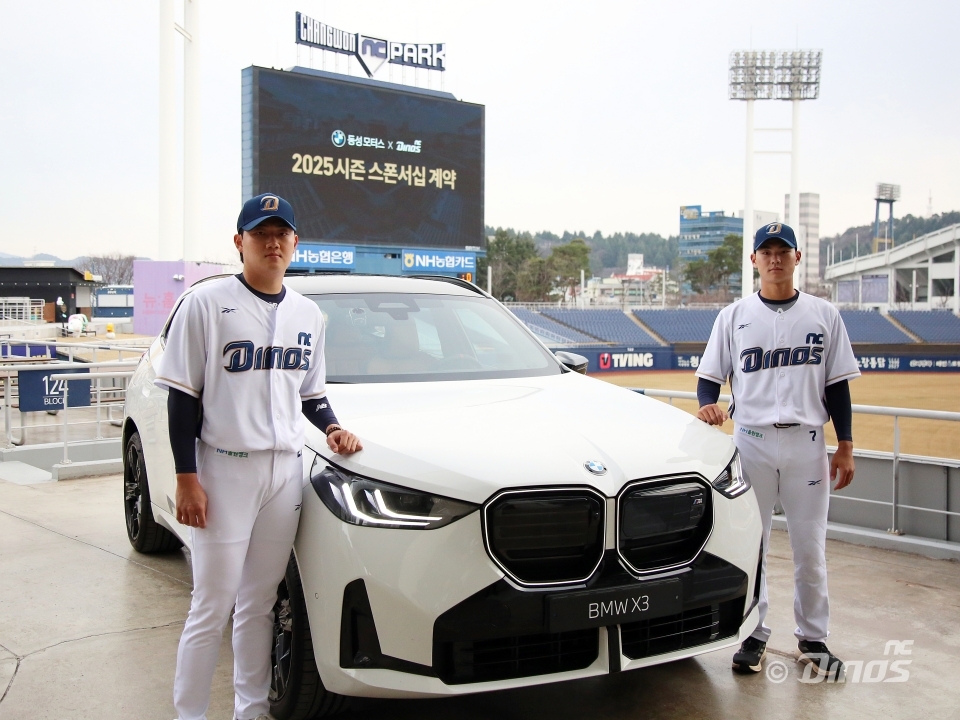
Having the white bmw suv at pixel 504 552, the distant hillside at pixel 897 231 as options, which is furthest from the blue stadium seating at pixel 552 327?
the distant hillside at pixel 897 231

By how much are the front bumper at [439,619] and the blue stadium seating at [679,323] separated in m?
50.9

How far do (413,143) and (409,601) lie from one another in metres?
32.6

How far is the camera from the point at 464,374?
4.20 m

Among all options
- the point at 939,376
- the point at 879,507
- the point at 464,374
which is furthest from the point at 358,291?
the point at 939,376

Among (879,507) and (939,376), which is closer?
(879,507)

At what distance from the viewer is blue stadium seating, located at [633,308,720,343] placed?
5395 cm

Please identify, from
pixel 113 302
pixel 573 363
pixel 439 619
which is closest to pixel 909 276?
pixel 113 302

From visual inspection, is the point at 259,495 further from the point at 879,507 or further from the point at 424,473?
the point at 879,507

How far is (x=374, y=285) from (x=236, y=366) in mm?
1693

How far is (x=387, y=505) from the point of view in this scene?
293 cm

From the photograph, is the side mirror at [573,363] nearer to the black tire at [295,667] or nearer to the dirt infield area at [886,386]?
the black tire at [295,667]

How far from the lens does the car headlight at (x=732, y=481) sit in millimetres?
3291

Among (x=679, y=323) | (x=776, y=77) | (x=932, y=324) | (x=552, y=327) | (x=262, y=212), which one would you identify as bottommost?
(x=552, y=327)

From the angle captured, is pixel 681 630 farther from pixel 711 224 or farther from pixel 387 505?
pixel 711 224
